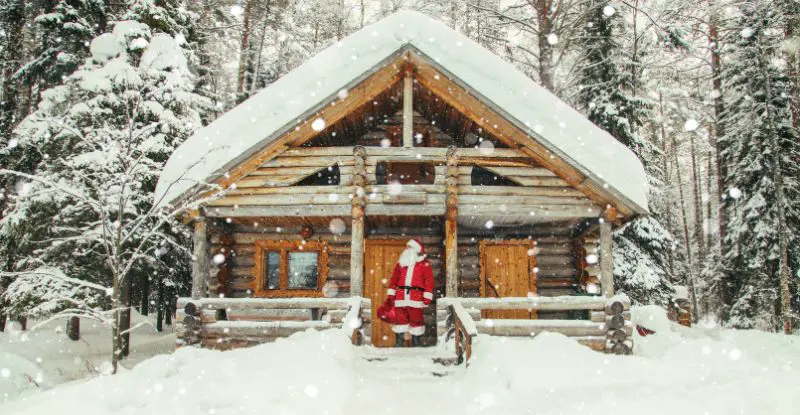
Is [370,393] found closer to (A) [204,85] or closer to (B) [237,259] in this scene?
(B) [237,259]

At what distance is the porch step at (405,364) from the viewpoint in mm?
7105

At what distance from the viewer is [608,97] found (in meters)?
17.6

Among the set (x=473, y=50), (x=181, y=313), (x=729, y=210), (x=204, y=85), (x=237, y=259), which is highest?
(x=204, y=85)

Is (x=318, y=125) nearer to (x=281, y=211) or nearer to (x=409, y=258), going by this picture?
(x=281, y=211)

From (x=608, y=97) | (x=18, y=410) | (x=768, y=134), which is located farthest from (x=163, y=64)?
(x=768, y=134)

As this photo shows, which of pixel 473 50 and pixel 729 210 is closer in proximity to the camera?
pixel 473 50

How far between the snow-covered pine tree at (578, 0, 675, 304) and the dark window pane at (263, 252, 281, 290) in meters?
11.5

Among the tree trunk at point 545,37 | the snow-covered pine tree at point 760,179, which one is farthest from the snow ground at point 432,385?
the snow-covered pine tree at point 760,179

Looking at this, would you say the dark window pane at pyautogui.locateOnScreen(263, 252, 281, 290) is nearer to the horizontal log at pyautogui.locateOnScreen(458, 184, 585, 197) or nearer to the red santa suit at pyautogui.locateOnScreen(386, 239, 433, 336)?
the red santa suit at pyautogui.locateOnScreen(386, 239, 433, 336)

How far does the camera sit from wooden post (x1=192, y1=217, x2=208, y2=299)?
29.3 feet

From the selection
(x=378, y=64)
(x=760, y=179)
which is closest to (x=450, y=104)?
(x=378, y=64)

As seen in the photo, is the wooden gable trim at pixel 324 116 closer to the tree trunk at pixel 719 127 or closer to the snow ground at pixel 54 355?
the snow ground at pixel 54 355

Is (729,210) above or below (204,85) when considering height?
below

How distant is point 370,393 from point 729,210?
18.2 m
